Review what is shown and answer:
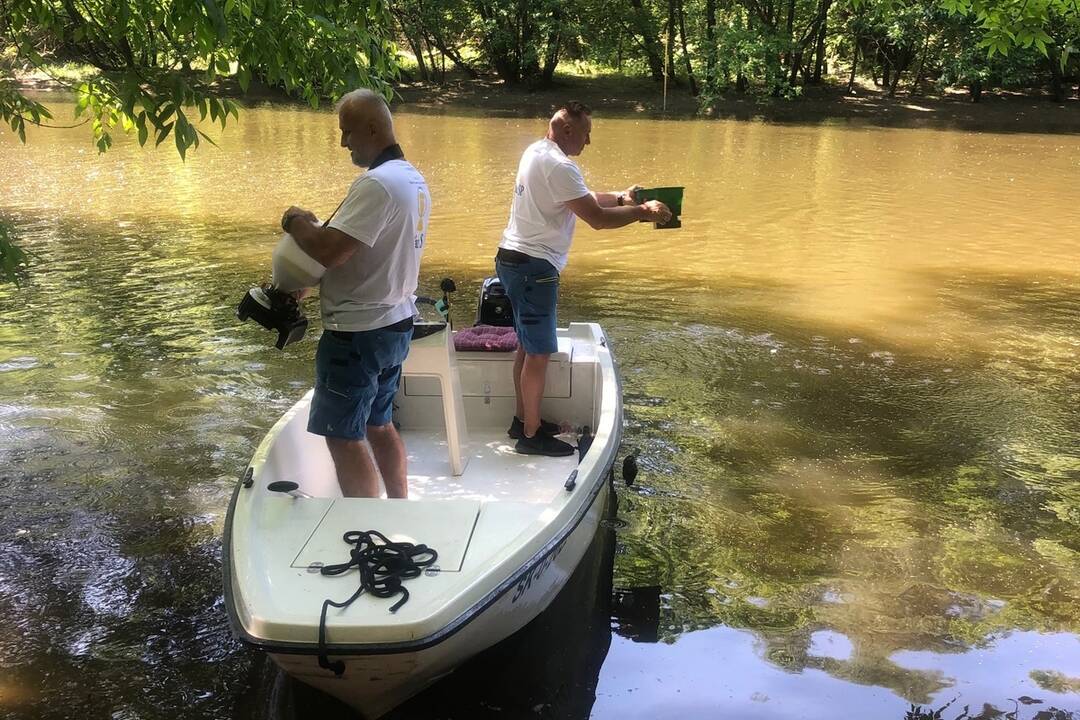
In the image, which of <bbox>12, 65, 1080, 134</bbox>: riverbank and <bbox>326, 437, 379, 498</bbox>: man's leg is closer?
<bbox>326, 437, 379, 498</bbox>: man's leg

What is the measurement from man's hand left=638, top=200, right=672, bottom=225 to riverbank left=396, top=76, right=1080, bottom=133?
72.1 ft

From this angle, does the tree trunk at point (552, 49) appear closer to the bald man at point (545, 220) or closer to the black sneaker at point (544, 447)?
the bald man at point (545, 220)

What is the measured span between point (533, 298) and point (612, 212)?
507 millimetres

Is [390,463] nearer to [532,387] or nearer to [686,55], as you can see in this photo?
[532,387]

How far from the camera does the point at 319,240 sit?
2914mm

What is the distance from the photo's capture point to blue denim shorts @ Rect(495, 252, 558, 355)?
4.03 meters

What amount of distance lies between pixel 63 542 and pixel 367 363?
2.02 metres

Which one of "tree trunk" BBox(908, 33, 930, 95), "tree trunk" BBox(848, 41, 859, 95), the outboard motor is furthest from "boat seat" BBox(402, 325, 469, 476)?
"tree trunk" BBox(848, 41, 859, 95)

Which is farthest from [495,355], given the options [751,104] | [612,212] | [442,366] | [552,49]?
[552,49]

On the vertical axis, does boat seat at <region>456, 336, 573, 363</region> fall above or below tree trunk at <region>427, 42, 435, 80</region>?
below

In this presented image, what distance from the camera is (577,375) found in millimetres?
4660

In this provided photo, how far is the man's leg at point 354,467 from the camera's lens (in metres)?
3.24

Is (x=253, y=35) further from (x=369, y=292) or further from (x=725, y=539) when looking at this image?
(x=725, y=539)

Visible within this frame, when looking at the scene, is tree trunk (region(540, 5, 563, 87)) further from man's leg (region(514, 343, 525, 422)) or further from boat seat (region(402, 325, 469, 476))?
boat seat (region(402, 325, 469, 476))
